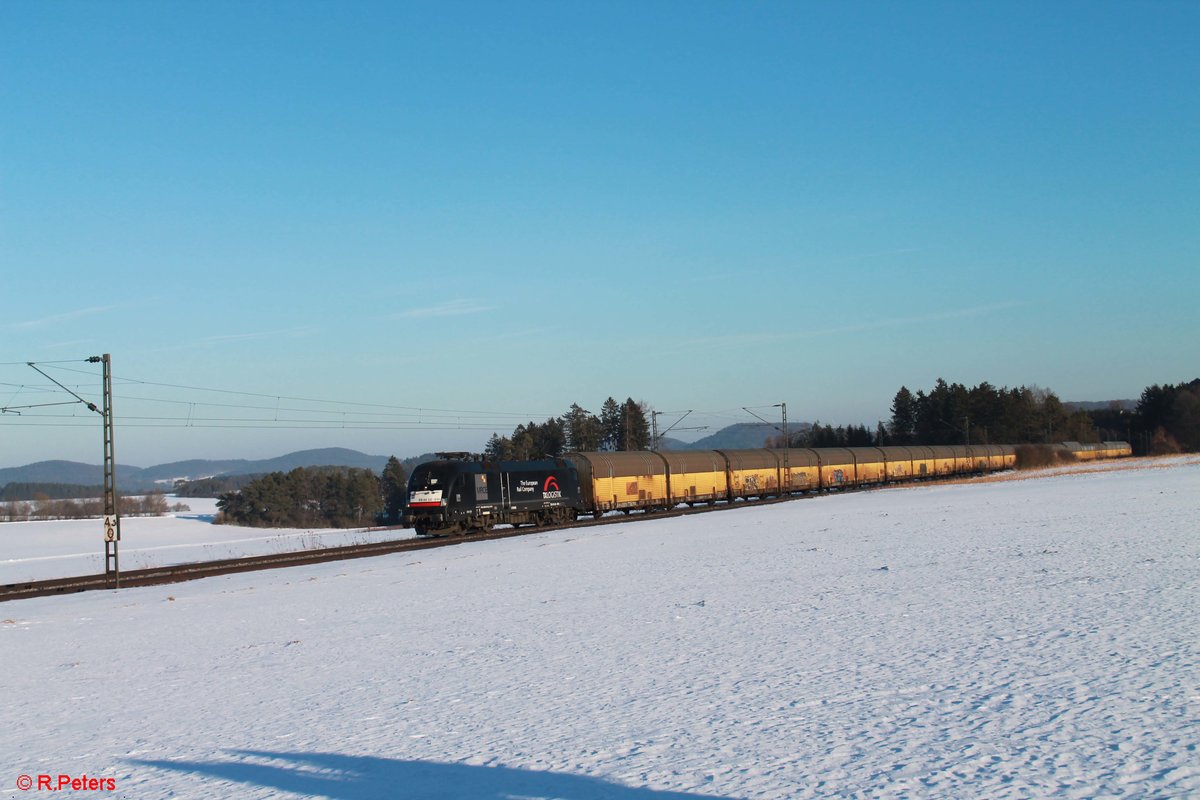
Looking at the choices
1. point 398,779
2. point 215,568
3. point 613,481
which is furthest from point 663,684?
point 613,481

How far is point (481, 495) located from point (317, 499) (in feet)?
399

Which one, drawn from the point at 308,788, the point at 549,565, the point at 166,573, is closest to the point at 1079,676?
the point at 308,788

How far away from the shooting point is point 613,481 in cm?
5531

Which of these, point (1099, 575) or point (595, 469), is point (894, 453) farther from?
point (1099, 575)

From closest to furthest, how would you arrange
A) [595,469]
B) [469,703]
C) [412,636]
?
[469,703] → [412,636] → [595,469]

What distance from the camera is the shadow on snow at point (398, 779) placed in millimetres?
7750

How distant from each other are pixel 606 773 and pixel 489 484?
3893cm

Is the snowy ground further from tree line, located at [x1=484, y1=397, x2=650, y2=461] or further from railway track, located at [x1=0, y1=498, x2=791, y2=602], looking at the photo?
tree line, located at [x1=484, y1=397, x2=650, y2=461]

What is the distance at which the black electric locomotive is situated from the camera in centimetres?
4453

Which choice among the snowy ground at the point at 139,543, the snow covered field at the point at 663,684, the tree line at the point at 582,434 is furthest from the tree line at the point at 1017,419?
the snow covered field at the point at 663,684

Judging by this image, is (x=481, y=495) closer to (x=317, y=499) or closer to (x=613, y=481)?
(x=613, y=481)

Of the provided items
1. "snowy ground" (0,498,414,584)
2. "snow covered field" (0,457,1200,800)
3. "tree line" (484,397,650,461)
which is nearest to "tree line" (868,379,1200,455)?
"tree line" (484,397,650,461)

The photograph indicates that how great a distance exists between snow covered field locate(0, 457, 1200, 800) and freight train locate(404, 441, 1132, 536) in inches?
856

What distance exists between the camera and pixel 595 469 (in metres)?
54.5
